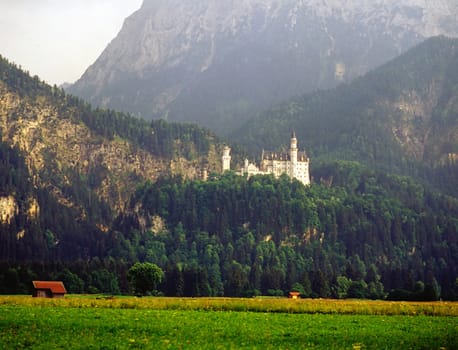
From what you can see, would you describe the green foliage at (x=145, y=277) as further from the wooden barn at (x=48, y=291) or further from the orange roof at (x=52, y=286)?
the wooden barn at (x=48, y=291)

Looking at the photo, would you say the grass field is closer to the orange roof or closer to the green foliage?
the orange roof

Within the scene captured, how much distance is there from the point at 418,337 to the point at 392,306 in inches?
946

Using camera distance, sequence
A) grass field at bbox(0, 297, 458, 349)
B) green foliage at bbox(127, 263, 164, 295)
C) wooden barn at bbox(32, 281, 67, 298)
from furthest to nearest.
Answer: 1. green foliage at bbox(127, 263, 164, 295)
2. wooden barn at bbox(32, 281, 67, 298)
3. grass field at bbox(0, 297, 458, 349)

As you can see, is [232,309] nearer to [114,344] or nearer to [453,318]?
[453,318]

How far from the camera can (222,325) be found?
74.8m

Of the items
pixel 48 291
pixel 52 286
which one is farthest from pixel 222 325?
pixel 52 286

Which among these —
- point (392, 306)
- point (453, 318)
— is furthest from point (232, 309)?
point (453, 318)

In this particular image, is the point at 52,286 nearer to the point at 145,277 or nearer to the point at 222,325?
the point at 145,277

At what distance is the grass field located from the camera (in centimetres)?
6544

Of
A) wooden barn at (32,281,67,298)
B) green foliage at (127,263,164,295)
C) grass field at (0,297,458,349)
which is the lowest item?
grass field at (0,297,458,349)

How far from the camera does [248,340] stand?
67.4 meters

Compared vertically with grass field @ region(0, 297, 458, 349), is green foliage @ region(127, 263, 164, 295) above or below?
above

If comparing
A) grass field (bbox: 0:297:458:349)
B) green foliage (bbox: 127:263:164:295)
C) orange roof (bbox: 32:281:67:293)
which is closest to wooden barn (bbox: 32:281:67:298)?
orange roof (bbox: 32:281:67:293)

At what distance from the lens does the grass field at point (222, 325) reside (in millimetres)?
65438
